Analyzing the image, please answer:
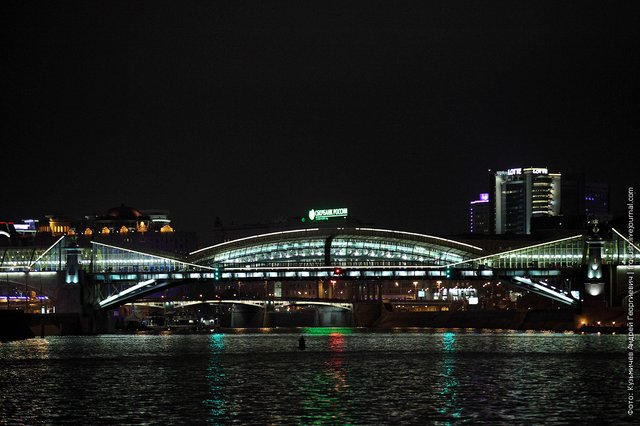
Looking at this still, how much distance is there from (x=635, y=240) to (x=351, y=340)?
51.4 m

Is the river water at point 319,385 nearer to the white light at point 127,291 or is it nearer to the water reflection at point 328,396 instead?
the water reflection at point 328,396

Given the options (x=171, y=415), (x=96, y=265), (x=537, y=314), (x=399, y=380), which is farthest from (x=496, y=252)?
(x=171, y=415)

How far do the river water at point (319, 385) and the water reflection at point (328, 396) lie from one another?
0.20 ft

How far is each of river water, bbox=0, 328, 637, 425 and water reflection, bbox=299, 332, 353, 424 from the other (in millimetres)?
60

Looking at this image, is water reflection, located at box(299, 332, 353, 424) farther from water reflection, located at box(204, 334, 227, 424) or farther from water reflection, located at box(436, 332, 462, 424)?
water reflection, located at box(436, 332, 462, 424)

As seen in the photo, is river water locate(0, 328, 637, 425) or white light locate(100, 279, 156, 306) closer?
river water locate(0, 328, 637, 425)

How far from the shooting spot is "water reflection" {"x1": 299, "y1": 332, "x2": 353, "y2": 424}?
2452 inches

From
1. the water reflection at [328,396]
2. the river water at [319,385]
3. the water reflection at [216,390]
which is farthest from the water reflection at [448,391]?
the water reflection at [216,390]

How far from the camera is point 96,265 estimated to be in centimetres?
19288

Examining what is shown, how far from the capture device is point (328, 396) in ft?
237

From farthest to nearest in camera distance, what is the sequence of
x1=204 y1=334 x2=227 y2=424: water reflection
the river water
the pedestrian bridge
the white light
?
the white light < the pedestrian bridge < x1=204 y1=334 x2=227 y2=424: water reflection < the river water

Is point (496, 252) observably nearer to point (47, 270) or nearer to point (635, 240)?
Result: point (635, 240)

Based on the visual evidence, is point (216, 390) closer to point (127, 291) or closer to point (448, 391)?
point (448, 391)

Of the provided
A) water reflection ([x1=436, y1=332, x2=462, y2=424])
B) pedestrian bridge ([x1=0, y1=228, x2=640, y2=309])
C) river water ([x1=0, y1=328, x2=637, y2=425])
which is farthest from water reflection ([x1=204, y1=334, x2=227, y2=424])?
pedestrian bridge ([x1=0, y1=228, x2=640, y2=309])
